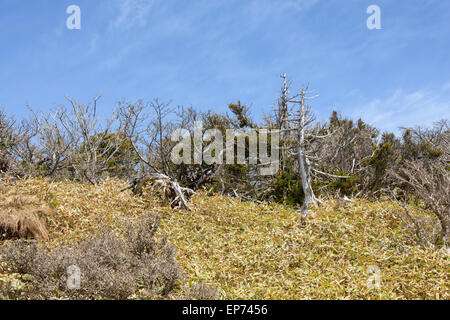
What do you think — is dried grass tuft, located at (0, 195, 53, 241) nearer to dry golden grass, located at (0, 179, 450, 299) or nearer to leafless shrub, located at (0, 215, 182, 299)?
dry golden grass, located at (0, 179, 450, 299)

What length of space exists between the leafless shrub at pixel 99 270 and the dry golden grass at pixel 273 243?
429 millimetres

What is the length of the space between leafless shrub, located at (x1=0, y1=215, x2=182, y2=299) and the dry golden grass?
429mm

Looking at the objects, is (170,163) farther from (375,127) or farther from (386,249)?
(375,127)

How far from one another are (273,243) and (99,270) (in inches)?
105

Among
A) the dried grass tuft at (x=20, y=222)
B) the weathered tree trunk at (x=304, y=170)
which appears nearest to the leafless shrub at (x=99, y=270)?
the dried grass tuft at (x=20, y=222)

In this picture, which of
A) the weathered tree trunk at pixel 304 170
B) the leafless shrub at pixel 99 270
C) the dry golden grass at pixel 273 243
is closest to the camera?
the leafless shrub at pixel 99 270

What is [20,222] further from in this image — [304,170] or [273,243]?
[304,170]

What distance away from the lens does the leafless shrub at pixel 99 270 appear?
3.84 metres

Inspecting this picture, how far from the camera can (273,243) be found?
5.55 meters

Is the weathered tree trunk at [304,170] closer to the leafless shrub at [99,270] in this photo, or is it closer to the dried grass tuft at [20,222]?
the leafless shrub at [99,270]

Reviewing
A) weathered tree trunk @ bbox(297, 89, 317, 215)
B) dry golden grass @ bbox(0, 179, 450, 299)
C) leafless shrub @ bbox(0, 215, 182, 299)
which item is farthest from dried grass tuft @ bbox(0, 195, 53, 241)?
weathered tree trunk @ bbox(297, 89, 317, 215)

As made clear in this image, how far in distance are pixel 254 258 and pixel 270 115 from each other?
7.60 m
